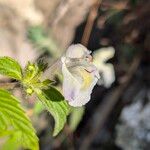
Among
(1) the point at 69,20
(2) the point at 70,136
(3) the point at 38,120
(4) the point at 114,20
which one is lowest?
(2) the point at 70,136

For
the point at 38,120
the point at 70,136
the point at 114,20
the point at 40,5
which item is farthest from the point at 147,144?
the point at 40,5

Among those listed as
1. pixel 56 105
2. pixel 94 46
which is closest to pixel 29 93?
pixel 56 105

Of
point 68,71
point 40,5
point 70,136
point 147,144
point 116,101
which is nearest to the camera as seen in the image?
point 68,71

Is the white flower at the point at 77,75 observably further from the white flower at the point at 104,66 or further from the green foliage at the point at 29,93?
the white flower at the point at 104,66

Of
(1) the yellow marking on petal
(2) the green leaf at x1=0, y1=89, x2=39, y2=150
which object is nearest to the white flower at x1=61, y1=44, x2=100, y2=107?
(1) the yellow marking on petal

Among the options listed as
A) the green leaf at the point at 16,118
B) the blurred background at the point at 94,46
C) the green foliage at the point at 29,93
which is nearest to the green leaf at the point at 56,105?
the green foliage at the point at 29,93

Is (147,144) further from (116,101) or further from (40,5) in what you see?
(40,5)
